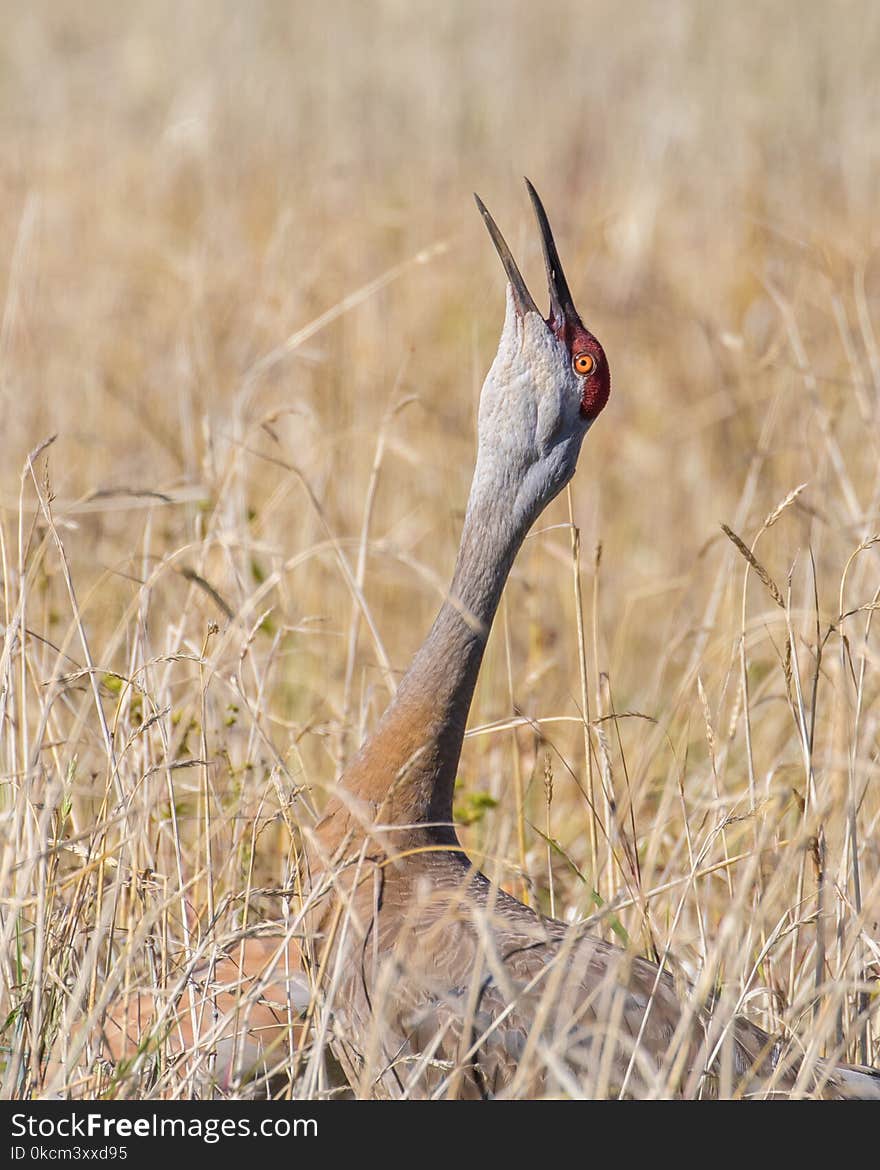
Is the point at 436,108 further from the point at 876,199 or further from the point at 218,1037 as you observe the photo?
the point at 218,1037

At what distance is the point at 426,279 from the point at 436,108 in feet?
6.07

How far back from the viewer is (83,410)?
557 cm

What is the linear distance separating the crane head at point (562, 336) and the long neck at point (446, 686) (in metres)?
0.23

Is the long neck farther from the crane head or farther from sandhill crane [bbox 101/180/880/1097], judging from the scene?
the crane head

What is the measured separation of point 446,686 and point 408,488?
2.96m

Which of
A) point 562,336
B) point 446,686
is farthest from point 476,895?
point 562,336

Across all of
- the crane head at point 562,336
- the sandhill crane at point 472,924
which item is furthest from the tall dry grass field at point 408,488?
the crane head at point 562,336

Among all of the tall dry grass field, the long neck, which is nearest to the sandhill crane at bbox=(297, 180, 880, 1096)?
the long neck

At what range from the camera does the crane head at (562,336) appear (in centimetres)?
288

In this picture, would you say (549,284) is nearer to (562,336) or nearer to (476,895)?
(562,336)

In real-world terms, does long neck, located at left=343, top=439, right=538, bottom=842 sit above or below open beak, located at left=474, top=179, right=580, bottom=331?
below

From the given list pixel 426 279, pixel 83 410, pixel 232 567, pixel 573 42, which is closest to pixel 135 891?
pixel 232 567

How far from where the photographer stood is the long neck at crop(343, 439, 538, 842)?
9.17 ft

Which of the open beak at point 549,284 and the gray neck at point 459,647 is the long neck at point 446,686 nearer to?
the gray neck at point 459,647
